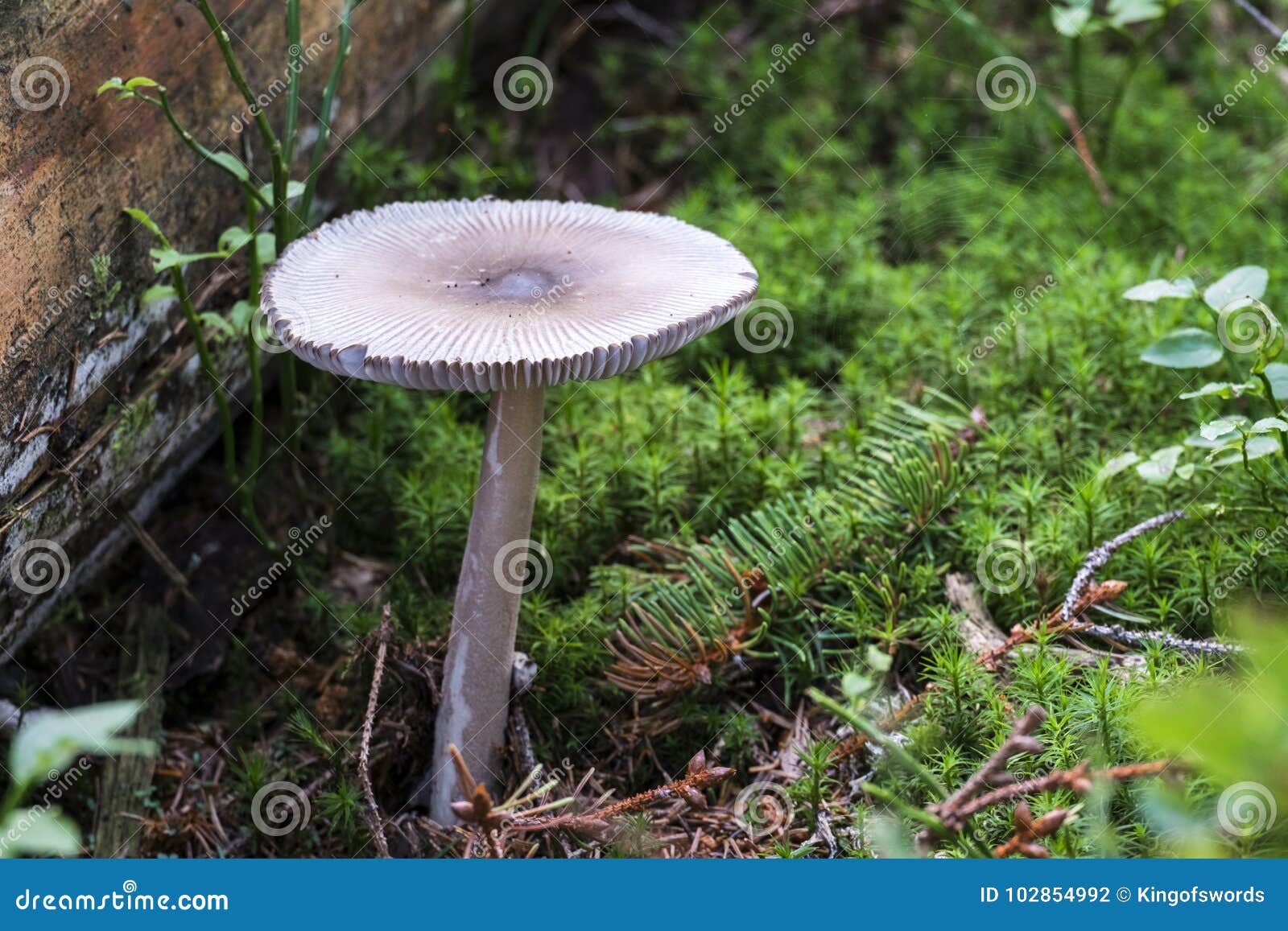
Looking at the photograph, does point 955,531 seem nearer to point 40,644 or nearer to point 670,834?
point 670,834

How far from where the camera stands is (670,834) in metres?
2.51

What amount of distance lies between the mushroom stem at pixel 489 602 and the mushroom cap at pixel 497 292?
1.08 feet

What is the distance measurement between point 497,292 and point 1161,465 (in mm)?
1704

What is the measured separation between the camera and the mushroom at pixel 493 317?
7.25 feet

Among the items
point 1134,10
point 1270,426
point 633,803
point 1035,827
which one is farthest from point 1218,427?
point 1134,10

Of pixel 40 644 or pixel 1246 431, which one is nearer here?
pixel 1246 431

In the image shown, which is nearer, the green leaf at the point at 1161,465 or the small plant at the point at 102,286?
the small plant at the point at 102,286

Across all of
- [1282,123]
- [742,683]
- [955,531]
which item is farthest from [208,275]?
[1282,123]

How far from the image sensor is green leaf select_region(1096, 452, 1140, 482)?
289cm

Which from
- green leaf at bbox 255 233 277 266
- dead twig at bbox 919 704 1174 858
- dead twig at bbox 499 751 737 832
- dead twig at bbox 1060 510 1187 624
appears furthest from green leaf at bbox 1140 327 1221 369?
green leaf at bbox 255 233 277 266

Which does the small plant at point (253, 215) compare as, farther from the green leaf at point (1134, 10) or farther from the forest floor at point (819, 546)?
the green leaf at point (1134, 10)

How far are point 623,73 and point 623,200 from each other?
32.6 inches

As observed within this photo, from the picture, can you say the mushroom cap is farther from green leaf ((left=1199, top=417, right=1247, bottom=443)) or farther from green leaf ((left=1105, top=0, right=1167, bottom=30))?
green leaf ((left=1105, top=0, right=1167, bottom=30))

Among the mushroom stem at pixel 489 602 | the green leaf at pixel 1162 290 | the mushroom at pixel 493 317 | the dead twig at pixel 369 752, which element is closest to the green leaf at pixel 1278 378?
the green leaf at pixel 1162 290
